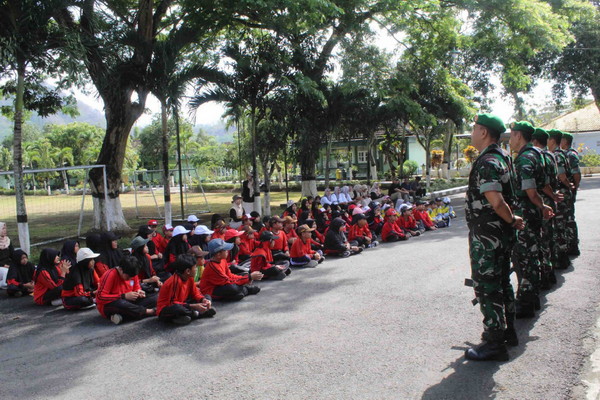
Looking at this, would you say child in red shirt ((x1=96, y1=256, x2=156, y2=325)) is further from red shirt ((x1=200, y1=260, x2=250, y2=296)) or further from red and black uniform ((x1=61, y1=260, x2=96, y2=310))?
red shirt ((x1=200, y1=260, x2=250, y2=296))

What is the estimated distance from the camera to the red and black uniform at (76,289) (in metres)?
6.46

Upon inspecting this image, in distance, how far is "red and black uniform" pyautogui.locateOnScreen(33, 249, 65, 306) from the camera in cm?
689

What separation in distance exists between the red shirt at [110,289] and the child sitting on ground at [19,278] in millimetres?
2211

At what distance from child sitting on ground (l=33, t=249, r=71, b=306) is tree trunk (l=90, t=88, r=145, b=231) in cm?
593

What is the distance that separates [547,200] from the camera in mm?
5895

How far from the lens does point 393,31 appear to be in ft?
58.4

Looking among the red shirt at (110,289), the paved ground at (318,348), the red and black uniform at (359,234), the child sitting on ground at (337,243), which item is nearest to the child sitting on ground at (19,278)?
the paved ground at (318,348)

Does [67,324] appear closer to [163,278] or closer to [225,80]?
[163,278]

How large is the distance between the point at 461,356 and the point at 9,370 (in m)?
4.08

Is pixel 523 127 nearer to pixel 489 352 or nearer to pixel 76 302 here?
pixel 489 352

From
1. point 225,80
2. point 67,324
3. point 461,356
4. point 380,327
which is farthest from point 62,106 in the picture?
point 461,356

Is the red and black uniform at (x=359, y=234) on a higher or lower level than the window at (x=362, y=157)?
lower

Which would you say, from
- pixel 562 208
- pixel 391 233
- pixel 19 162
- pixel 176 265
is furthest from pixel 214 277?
pixel 391 233

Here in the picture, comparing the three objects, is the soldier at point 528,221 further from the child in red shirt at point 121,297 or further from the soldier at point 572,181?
the child in red shirt at point 121,297
